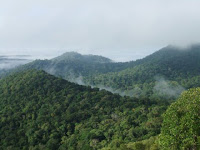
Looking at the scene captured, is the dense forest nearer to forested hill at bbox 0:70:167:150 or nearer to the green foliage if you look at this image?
forested hill at bbox 0:70:167:150

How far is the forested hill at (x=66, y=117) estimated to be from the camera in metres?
56.9

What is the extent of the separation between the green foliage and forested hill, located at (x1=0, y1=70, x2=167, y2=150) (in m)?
26.1

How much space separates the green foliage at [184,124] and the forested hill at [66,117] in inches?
1026

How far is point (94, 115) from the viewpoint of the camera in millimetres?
71375

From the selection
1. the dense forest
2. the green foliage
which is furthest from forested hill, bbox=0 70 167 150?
the green foliage

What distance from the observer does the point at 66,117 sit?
69.9m

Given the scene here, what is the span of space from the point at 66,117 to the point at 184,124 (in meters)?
54.0

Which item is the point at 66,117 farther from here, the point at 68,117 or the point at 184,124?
the point at 184,124

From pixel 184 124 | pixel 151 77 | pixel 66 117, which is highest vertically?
pixel 184 124

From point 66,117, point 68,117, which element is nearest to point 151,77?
point 68,117

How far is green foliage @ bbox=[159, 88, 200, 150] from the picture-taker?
1931 centimetres

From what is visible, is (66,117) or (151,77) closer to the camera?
(66,117)

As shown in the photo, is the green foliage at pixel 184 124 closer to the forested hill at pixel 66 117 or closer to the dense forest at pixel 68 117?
the dense forest at pixel 68 117

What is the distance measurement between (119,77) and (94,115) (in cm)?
12095
